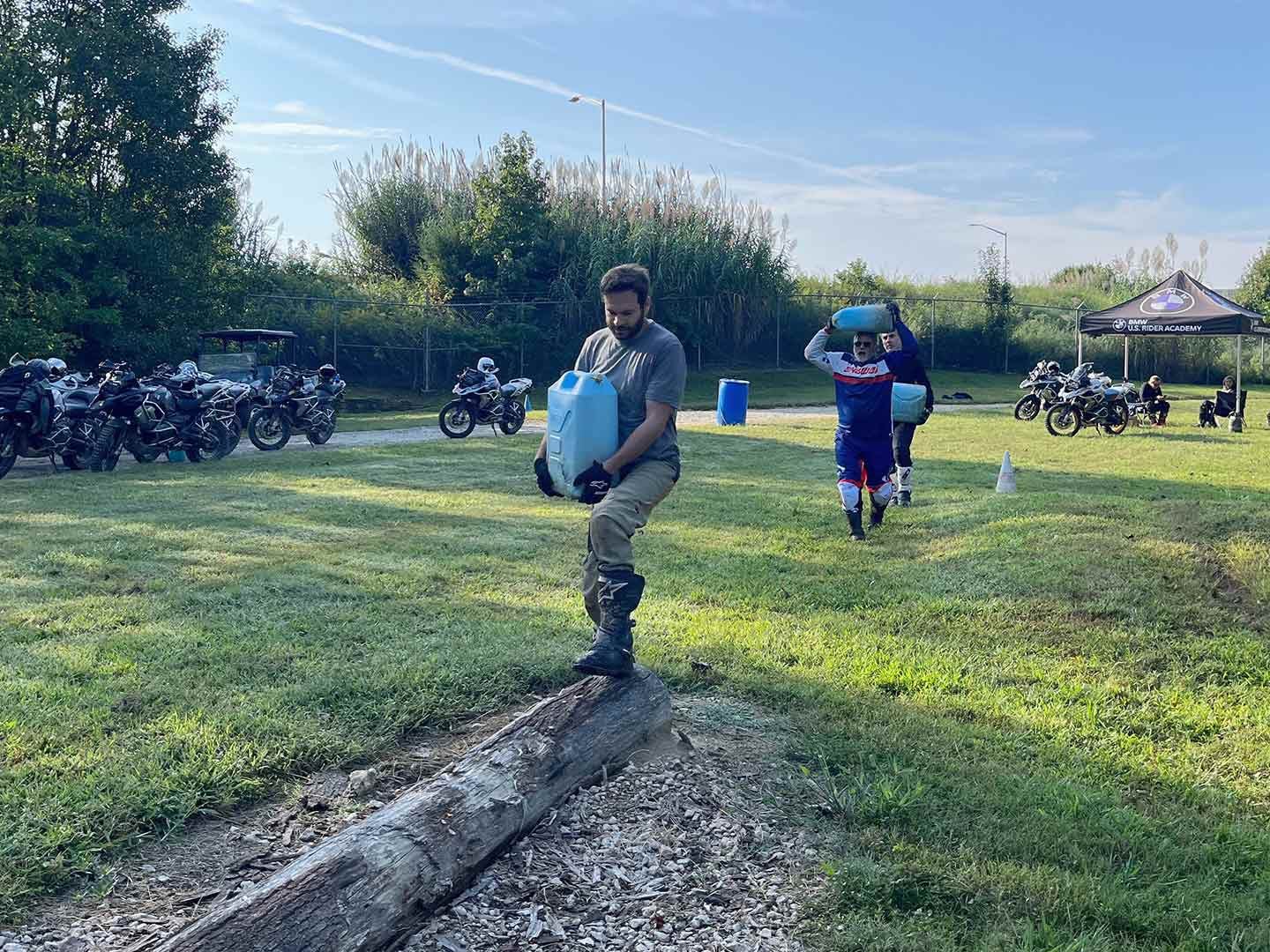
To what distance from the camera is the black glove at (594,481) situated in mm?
4637

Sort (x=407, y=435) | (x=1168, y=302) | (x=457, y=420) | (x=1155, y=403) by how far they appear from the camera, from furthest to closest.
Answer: (x=1168, y=302)
(x=1155, y=403)
(x=407, y=435)
(x=457, y=420)

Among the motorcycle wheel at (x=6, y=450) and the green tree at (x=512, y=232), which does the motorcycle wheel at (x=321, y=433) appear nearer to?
the motorcycle wheel at (x=6, y=450)

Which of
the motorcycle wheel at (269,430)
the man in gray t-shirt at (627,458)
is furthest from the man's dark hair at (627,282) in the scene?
the motorcycle wheel at (269,430)

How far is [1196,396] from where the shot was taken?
32.6 meters

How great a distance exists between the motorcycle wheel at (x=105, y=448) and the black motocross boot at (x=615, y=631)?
10.8 metres

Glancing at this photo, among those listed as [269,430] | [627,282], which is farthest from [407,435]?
[627,282]

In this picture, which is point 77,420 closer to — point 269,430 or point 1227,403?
point 269,430

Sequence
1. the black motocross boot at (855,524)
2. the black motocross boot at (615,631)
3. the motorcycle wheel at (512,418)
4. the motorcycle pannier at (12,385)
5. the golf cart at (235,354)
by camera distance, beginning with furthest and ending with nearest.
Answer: the motorcycle wheel at (512,418), the golf cart at (235,354), the motorcycle pannier at (12,385), the black motocross boot at (855,524), the black motocross boot at (615,631)

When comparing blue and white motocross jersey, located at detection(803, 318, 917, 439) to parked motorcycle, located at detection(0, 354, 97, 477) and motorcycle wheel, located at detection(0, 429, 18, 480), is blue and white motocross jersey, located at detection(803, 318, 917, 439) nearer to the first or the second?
parked motorcycle, located at detection(0, 354, 97, 477)

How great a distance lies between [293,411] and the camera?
666 inches

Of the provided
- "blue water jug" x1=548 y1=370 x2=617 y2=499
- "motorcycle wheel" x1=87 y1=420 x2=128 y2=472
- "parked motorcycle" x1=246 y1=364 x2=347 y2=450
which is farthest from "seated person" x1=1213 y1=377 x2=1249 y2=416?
"blue water jug" x1=548 y1=370 x2=617 y2=499

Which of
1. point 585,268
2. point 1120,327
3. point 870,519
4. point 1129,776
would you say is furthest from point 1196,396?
point 1129,776

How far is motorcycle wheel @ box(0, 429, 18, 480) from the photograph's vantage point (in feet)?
41.7

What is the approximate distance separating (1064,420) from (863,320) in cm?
1264
